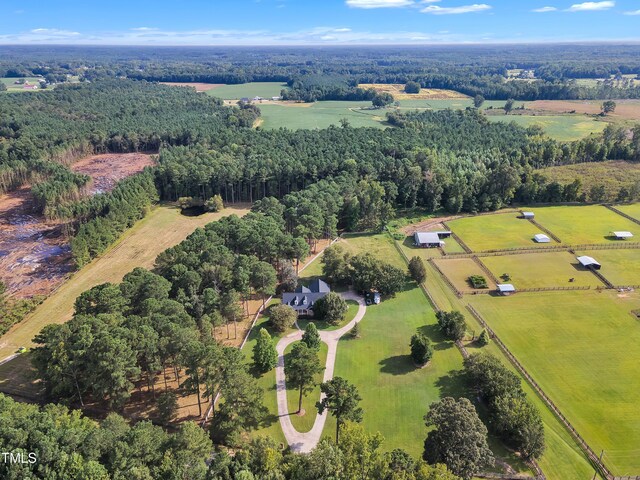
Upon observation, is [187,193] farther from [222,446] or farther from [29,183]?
[222,446]

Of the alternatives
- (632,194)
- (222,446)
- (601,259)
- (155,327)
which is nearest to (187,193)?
(155,327)

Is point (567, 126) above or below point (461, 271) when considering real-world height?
above

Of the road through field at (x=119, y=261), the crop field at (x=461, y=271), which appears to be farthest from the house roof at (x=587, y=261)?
the road through field at (x=119, y=261)

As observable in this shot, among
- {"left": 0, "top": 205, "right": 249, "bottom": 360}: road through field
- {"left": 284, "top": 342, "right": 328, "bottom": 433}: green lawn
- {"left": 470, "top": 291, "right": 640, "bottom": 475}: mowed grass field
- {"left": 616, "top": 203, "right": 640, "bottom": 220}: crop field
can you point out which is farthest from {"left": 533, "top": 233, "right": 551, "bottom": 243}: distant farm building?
{"left": 0, "top": 205, "right": 249, "bottom": 360}: road through field

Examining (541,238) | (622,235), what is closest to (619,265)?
(622,235)

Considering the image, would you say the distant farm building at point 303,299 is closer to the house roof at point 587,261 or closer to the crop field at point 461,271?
the crop field at point 461,271

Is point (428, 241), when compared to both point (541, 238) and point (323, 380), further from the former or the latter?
point (323, 380)

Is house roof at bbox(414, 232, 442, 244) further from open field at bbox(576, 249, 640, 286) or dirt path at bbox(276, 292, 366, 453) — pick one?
open field at bbox(576, 249, 640, 286)
